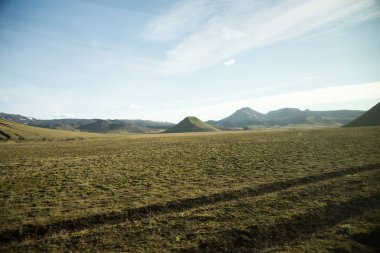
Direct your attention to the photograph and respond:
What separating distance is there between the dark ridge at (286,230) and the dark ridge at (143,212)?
3.93 metres

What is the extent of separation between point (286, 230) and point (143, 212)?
8.57 meters

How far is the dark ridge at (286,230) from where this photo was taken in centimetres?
1011

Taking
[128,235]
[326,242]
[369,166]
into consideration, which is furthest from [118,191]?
[369,166]

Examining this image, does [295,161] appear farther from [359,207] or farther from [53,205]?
[53,205]

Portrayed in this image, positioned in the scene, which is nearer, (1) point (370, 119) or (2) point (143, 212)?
(2) point (143, 212)

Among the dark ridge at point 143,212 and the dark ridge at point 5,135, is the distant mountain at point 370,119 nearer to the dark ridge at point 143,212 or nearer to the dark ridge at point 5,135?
the dark ridge at point 143,212

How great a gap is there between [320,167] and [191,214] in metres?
16.9

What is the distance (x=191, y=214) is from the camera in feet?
43.0

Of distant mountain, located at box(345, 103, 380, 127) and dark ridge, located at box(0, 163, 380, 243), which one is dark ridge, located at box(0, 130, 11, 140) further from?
distant mountain, located at box(345, 103, 380, 127)

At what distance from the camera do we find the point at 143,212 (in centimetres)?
1370

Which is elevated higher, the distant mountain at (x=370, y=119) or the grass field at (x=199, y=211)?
the distant mountain at (x=370, y=119)

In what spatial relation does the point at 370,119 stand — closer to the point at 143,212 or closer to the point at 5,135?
the point at 143,212

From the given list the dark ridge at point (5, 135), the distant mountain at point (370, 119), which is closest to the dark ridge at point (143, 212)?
the dark ridge at point (5, 135)

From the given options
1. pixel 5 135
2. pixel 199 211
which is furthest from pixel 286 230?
pixel 5 135
